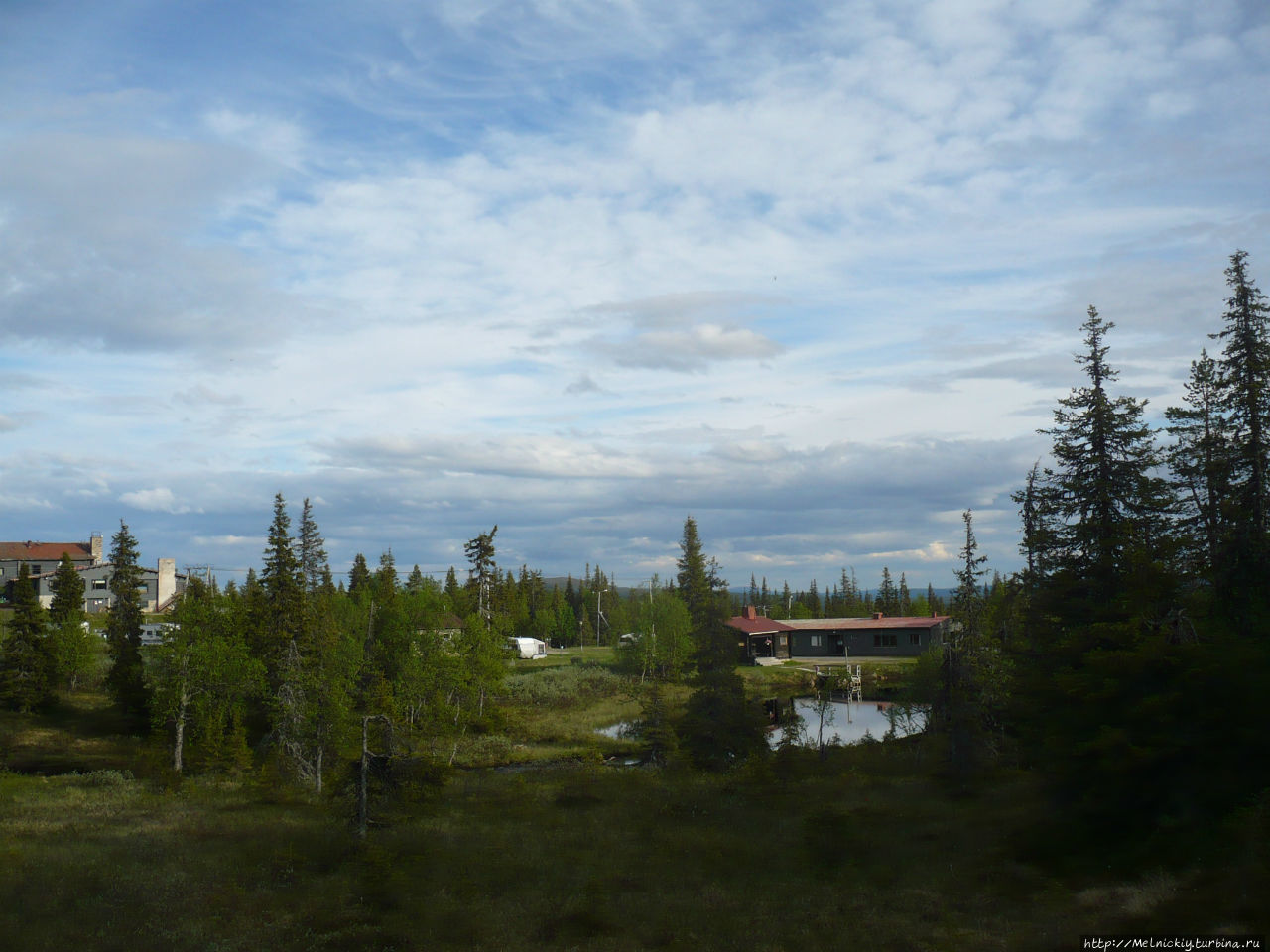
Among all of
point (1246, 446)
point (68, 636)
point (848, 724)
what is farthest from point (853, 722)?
point (68, 636)

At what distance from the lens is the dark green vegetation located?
55.8ft

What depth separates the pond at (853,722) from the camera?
47797 millimetres

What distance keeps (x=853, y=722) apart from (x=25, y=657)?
53543mm

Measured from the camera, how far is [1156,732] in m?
17.4

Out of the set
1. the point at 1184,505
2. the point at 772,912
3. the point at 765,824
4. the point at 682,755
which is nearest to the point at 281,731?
the point at 682,755

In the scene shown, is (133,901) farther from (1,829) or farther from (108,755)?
(108,755)

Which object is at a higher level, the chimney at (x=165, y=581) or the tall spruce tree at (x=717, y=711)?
the chimney at (x=165, y=581)

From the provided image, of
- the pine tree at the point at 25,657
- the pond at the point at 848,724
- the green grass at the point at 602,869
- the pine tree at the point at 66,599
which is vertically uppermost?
the pine tree at the point at 66,599

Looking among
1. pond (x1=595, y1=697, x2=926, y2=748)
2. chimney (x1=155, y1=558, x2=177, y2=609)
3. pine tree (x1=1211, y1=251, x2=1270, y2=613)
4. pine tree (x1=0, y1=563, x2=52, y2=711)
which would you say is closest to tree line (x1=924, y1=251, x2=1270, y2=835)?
pine tree (x1=1211, y1=251, x2=1270, y2=613)

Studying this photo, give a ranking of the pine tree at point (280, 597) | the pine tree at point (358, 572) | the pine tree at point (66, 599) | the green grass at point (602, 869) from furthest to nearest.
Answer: the pine tree at point (358, 572)
the pine tree at point (66, 599)
the pine tree at point (280, 597)
the green grass at point (602, 869)

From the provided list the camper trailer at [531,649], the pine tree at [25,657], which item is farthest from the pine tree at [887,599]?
the pine tree at [25,657]

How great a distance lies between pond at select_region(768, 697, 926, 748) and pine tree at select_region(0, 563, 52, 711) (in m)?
43.2

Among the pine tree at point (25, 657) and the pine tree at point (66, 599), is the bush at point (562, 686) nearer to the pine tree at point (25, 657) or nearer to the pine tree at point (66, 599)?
the pine tree at point (25, 657)

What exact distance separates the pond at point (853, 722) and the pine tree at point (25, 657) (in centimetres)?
4324
